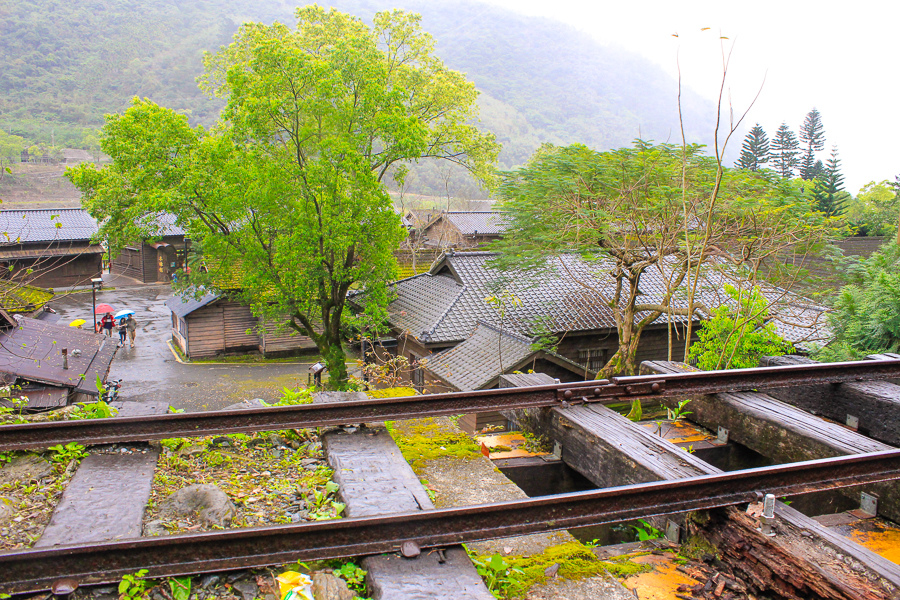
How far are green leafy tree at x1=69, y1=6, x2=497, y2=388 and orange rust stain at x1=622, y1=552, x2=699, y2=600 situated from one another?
A: 17.5 metres

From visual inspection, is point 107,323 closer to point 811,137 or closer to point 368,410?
point 368,410

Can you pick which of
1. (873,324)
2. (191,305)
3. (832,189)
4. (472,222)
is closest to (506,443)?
(873,324)

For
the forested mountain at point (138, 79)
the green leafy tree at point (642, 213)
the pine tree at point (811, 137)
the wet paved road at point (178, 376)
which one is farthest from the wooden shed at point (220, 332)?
the pine tree at point (811, 137)

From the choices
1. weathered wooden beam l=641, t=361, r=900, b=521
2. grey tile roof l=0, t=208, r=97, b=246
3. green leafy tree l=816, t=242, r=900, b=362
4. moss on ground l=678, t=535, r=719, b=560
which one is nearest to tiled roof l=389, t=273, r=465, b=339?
green leafy tree l=816, t=242, r=900, b=362

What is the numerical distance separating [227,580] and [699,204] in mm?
14663

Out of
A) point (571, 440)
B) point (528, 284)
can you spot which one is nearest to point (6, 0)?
point (528, 284)

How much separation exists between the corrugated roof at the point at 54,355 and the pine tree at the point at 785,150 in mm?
53850

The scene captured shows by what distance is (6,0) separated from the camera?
12081 cm

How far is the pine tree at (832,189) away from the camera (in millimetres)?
40541

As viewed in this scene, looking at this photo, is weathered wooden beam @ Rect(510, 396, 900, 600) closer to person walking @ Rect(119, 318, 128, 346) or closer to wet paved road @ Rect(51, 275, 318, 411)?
wet paved road @ Rect(51, 275, 318, 411)

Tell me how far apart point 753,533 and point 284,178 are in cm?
1859

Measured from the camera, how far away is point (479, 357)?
51.8ft

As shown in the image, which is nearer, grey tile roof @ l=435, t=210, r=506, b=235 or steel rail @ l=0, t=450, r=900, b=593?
steel rail @ l=0, t=450, r=900, b=593

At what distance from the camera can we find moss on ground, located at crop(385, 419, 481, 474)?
292cm
